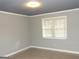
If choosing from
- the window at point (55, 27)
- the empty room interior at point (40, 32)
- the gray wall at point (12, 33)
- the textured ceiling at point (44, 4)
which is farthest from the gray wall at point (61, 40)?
the textured ceiling at point (44, 4)

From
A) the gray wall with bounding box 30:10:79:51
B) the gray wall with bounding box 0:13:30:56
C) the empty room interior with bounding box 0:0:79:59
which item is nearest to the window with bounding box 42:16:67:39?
the empty room interior with bounding box 0:0:79:59

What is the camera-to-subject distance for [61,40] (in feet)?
16.7

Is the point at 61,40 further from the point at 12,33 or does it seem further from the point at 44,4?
the point at 12,33

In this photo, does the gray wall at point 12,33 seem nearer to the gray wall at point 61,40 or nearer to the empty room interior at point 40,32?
the empty room interior at point 40,32

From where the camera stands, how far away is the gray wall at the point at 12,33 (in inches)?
166

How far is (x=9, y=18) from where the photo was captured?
15.1ft

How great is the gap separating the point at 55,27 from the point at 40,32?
1044 millimetres

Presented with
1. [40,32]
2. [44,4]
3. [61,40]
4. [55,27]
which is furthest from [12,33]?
[61,40]

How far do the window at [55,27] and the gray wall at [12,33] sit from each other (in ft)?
4.11

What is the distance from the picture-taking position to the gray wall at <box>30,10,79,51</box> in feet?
15.2

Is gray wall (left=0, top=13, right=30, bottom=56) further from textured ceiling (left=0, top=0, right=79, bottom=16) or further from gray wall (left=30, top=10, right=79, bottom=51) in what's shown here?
textured ceiling (left=0, top=0, right=79, bottom=16)

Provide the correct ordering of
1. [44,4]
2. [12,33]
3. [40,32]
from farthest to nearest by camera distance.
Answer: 1. [40,32]
2. [12,33]
3. [44,4]

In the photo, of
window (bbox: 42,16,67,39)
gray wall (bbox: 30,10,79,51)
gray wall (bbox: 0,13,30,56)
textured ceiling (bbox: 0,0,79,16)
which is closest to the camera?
textured ceiling (bbox: 0,0,79,16)

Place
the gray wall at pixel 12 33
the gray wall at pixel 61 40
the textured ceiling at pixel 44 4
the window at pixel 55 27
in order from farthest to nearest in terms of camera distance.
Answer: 1. the window at pixel 55 27
2. the gray wall at pixel 61 40
3. the gray wall at pixel 12 33
4. the textured ceiling at pixel 44 4
